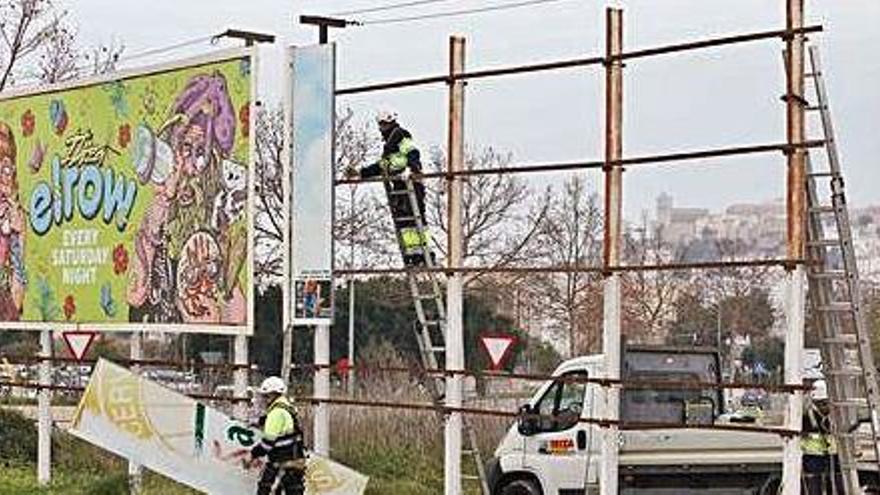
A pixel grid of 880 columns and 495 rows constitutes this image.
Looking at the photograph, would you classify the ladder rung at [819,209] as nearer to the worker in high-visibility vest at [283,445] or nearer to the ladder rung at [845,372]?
the ladder rung at [845,372]

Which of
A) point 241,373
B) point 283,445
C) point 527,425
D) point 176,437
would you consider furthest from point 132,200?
point 527,425

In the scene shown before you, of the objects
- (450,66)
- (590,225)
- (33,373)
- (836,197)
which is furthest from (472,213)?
(836,197)

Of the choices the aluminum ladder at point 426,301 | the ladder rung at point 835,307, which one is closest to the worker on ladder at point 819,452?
the ladder rung at point 835,307

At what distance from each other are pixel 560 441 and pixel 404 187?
3.28 meters

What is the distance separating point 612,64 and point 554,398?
5.04 meters

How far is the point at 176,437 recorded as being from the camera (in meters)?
17.9

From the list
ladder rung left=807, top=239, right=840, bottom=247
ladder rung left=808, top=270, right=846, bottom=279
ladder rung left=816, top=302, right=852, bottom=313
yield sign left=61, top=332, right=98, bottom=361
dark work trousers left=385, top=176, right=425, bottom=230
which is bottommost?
yield sign left=61, top=332, right=98, bottom=361

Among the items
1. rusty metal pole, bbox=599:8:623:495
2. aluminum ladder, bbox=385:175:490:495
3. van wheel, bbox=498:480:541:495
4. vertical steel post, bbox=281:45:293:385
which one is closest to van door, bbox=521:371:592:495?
van wheel, bbox=498:480:541:495

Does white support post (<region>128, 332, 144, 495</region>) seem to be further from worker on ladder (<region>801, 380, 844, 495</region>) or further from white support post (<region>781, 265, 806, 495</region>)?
white support post (<region>781, 265, 806, 495</region>)

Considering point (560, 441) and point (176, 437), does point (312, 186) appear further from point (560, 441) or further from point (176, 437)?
point (560, 441)

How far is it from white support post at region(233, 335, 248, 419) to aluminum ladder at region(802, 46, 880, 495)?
23.3ft

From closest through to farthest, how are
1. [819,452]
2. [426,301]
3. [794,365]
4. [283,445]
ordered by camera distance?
1. [794,365]
2. [283,445]
3. [819,452]
4. [426,301]

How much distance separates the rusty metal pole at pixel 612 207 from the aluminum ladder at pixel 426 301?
276cm

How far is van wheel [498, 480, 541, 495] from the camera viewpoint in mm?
19359
